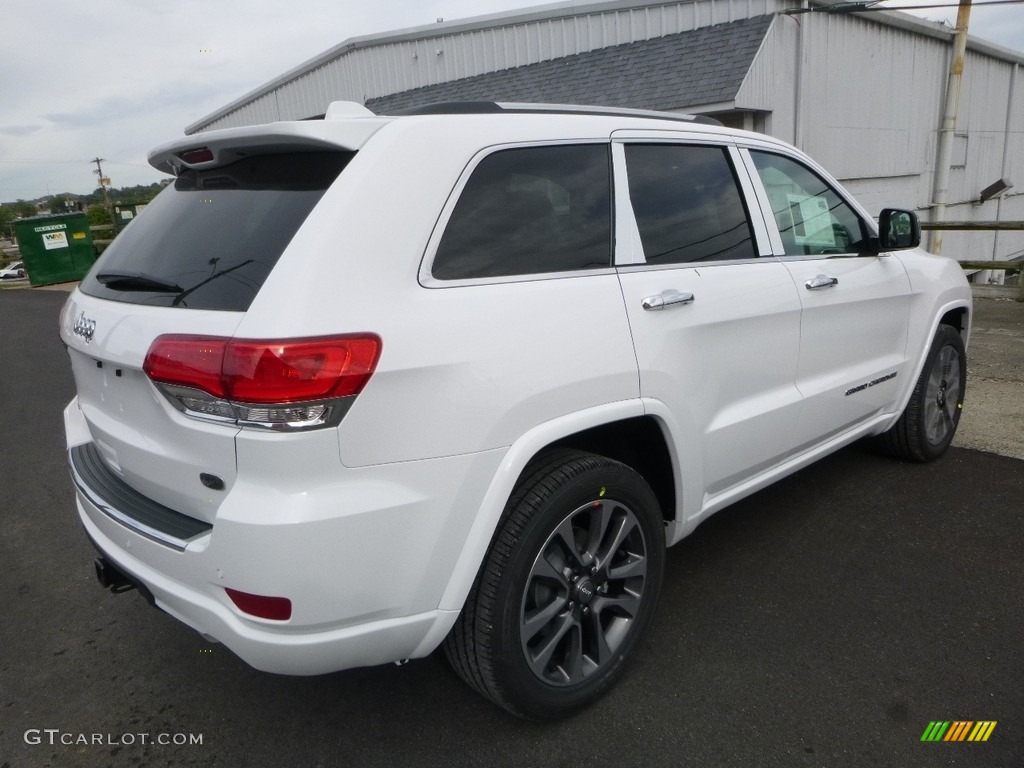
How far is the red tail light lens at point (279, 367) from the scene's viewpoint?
181 cm

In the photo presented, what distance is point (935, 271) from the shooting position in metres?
4.19

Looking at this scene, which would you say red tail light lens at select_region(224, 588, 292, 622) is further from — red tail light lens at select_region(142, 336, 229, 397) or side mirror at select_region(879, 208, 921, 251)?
side mirror at select_region(879, 208, 921, 251)

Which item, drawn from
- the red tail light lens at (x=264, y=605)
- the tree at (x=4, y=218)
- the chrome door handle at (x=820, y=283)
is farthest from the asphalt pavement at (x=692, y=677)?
the tree at (x=4, y=218)

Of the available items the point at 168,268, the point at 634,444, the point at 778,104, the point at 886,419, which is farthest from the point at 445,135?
the point at 778,104

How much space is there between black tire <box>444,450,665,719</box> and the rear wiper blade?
44.5 inches

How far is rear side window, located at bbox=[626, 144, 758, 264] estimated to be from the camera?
272cm

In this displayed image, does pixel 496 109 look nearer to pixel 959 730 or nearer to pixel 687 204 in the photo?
pixel 687 204

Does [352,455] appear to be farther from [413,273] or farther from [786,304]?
[786,304]

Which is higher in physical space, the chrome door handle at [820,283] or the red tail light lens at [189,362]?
the red tail light lens at [189,362]

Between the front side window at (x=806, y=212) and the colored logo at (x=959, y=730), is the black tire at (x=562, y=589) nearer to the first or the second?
the colored logo at (x=959, y=730)

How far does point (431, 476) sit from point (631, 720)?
3.73ft

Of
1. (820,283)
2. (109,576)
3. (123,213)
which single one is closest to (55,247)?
(123,213)

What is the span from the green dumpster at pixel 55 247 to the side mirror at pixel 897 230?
18.8 meters

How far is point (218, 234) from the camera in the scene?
7.32ft
